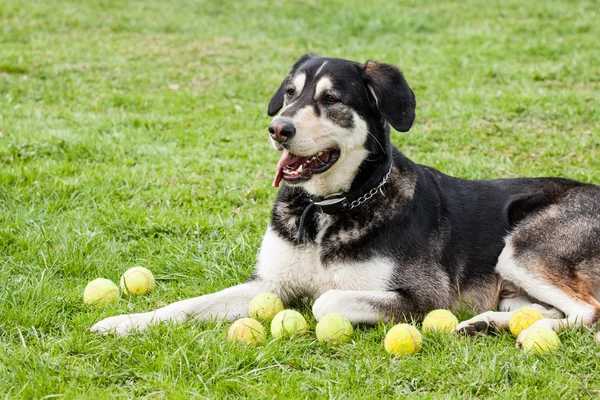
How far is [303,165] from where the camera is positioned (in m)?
4.38

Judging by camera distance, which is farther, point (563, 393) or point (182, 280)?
point (182, 280)

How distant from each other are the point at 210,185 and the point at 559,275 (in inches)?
139

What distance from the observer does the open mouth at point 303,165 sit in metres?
4.34

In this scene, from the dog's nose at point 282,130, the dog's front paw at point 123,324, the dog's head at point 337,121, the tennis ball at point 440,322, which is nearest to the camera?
the dog's front paw at point 123,324

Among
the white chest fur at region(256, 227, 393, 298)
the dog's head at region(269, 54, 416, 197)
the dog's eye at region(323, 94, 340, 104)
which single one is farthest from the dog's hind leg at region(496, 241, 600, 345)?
the dog's eye at region(323, 94, 340, 104)

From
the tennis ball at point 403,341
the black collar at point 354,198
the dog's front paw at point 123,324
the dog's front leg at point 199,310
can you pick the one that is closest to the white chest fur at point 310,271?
the dog's front leg at point 199,310

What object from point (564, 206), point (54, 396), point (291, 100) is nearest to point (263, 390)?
point (54, 396)

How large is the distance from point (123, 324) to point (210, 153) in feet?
13.5

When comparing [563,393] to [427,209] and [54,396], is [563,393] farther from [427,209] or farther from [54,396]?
[54,396]

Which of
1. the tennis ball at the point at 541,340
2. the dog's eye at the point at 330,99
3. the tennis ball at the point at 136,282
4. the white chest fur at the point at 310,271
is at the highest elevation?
the dog's eye at the point at 330,99

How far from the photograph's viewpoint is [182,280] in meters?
5.07

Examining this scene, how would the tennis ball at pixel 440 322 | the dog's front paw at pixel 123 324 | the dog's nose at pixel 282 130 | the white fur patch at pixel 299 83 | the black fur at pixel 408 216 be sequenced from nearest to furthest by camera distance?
the dog's front paw at pixel 123 324 < the tennis ball at pixel 440 322 < the dog's nose at pixel 282 130 < the black fur at pixel 408 216 < the white fur patch at pixel 299 83

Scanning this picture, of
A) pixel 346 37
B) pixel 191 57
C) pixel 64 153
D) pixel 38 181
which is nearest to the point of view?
pixel 38 181

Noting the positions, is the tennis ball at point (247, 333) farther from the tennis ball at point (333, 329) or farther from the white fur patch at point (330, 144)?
the white fur patch at point (330, 144)
